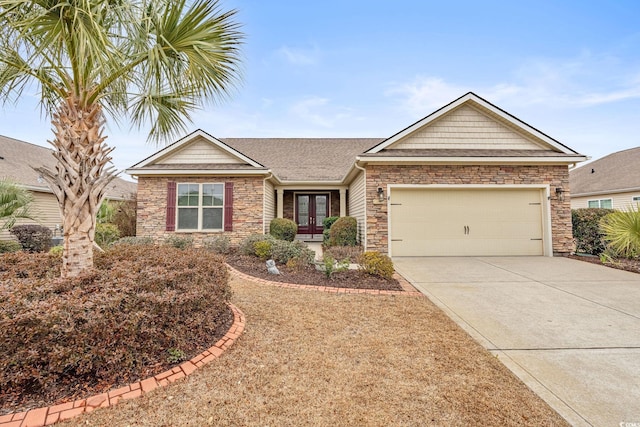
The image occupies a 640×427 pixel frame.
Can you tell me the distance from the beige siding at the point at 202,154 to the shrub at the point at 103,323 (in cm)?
742

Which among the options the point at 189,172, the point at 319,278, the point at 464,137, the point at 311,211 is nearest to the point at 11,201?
the point at 189,172

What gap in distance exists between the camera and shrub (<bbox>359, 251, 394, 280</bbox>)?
225 inches

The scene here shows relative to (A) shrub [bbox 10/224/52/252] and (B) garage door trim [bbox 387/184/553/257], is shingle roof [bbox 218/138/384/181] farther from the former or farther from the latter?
(A) shrub [bbox 10/224/52/252]

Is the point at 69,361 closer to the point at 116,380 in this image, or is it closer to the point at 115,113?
the point at 116,380

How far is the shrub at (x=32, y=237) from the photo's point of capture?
9609mm

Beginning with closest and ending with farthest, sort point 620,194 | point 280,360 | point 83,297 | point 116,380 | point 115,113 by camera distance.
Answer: point 116,380 → point 83,297 → point 280,360 → point 115,113 → point 620,194

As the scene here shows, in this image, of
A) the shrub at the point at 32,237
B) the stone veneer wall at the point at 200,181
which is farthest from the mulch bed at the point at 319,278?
the shrub at the point at 32,237

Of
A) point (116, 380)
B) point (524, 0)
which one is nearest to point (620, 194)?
point (524, 0)

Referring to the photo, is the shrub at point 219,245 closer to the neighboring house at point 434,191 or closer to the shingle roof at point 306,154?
the neighboring house at point 434,191

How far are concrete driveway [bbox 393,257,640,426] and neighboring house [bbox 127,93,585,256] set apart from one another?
185cm

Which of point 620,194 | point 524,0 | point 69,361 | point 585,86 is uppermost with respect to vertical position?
point 524,0

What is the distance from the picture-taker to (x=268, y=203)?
37.3 ft

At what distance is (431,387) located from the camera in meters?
2.30

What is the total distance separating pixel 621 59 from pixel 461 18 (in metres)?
7.23
